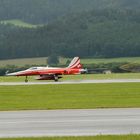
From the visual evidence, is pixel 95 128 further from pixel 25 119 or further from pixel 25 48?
pixel 25 48

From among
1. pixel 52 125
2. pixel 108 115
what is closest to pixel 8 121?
pixel 52 125

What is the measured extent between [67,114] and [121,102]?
8.39 meters

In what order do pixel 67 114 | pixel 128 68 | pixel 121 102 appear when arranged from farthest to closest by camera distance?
pixel 128 68 → pixel 121 102 → pixel 67 114

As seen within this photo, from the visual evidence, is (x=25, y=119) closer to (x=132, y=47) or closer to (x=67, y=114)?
(x=67, y=114)

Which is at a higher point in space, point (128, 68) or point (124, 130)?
point (124, 130)

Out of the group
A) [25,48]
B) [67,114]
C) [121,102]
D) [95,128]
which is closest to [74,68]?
[121,102]

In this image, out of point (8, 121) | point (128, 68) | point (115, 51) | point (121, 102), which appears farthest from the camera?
point (115, 51)

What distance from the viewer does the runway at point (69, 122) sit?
21.3 meters

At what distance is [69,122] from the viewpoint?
2380cm

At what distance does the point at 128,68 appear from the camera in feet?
383

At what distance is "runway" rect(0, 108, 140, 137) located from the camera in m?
21.3

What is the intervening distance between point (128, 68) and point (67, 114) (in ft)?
296

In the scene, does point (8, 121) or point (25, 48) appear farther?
point (25, 48)

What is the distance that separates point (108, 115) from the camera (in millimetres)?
26188
